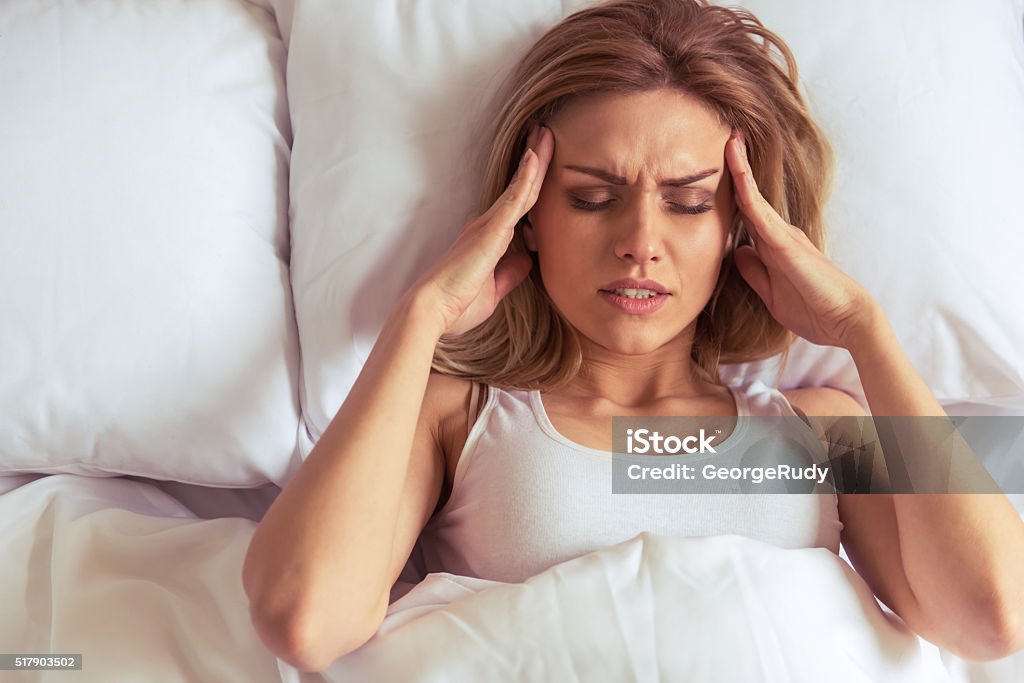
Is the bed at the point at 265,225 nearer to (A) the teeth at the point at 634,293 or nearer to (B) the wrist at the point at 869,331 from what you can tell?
(B) the wrist at the point at 869,331

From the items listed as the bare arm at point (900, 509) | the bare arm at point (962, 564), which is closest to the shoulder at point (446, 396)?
the bare arm at point (900, 509)

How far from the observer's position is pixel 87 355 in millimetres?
1312

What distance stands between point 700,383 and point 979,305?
1.34 feet

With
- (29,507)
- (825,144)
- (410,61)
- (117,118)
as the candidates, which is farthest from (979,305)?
(29,507)

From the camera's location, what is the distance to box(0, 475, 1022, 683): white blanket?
1.03 meters

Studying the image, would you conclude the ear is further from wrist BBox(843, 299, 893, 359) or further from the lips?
wrist BBox(843, 299, 893, 359)

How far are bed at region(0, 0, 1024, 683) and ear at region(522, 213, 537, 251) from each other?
0.30 feet

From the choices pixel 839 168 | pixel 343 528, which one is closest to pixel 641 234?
pixel 839 168

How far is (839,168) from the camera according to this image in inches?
54.5

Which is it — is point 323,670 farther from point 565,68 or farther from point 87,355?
point 565,68

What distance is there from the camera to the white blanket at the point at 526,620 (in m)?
1.03

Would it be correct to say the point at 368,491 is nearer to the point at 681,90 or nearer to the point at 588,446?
the point at 588,446

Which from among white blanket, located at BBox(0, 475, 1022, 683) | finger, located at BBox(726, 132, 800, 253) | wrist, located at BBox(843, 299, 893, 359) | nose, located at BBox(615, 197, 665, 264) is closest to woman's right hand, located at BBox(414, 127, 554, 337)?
nose, located at BBox(615, 197, 665, 264)

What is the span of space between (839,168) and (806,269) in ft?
0.69
